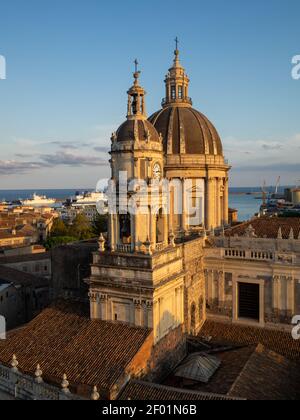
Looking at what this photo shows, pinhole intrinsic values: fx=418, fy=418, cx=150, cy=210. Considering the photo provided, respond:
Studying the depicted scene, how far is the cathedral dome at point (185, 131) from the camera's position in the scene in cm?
3106

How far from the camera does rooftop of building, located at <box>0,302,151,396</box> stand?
18531 mm

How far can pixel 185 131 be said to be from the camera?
31391 millimetres

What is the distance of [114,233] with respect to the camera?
22.8m

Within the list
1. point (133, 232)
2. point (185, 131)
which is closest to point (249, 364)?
point (133, 232)

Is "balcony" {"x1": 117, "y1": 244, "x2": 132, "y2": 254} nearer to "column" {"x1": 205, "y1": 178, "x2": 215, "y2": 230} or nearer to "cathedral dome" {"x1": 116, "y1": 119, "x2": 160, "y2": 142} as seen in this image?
"cathedral dome" {"x1": 116, "y1": 119, "x2": 160, "y2": 142}

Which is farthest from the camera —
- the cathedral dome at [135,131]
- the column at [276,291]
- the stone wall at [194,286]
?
the column at [276,291]

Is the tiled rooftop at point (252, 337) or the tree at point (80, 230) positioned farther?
the tree at point (80, 230)

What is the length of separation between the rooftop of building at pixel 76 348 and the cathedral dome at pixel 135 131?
9.90 meters

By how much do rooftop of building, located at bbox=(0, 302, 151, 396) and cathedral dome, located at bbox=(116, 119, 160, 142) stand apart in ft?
32.5

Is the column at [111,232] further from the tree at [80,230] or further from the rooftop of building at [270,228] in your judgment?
the tree at [80,230]

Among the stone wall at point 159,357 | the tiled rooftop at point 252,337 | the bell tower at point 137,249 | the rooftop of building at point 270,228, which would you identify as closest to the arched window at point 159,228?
the bell tower at point 137,249

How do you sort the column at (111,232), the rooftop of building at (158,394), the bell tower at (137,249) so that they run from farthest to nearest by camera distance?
the column at (111,232)
the bell tower at (137,249)
the rooftop of building at (158,394)
